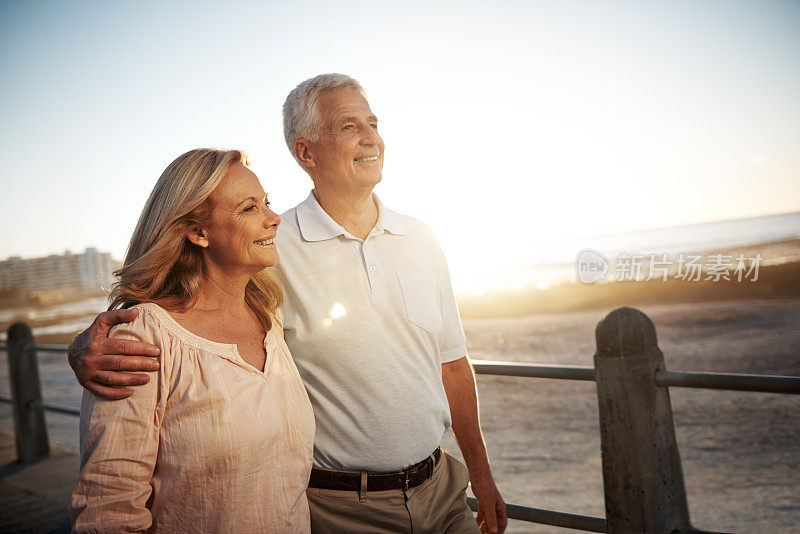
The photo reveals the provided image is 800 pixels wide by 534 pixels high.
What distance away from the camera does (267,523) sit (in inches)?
64.1

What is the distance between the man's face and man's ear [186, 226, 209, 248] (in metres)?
0.56

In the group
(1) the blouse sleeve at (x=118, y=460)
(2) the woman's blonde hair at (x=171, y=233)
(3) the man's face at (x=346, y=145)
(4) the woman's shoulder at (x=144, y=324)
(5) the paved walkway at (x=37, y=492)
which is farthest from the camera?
(5) the paved walkway at (x=37, y=492)

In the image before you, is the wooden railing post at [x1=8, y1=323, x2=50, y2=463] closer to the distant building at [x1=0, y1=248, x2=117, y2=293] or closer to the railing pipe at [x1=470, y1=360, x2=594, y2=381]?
the railing pipe at [x1=470, y1=360, x2=594, y2=381]

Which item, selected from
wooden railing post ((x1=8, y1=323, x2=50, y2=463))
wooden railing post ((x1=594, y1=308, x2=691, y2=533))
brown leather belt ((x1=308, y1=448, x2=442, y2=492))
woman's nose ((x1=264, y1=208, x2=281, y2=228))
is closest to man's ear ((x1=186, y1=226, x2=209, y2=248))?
woman's nose ((x1=264, y1=208, x2=281, y2=228))

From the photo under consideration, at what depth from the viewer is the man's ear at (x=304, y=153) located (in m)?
2.28

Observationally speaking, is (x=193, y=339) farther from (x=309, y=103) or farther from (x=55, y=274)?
(x=55, y=274)

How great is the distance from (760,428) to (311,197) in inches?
307

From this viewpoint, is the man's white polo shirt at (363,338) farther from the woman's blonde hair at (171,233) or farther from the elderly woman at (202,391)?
the woman's blonde hair at (171,233)

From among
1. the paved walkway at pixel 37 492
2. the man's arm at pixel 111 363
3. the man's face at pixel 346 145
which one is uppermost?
the man's face at pixel 346 145

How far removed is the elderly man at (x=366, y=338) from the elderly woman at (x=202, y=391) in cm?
16

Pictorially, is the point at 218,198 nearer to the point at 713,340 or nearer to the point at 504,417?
the point at 504,417

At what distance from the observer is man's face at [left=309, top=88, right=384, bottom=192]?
219 cm

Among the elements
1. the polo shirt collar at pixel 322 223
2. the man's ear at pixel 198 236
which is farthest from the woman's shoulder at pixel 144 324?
the polo shirt collar at pixel 322 223

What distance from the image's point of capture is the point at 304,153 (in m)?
2.30
